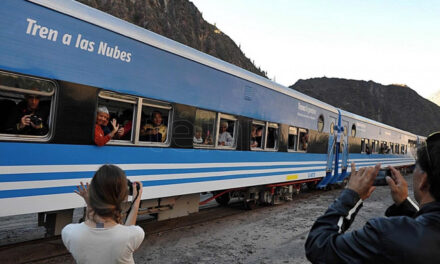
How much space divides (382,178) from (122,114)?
443 cm

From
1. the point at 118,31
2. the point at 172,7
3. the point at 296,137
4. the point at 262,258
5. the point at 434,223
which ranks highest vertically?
the point at 172,7

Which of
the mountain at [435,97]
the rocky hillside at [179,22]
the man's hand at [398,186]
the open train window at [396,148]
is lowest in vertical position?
the man's hand at [398,186]

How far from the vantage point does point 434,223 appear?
146 cm

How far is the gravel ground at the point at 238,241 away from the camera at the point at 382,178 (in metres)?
4.24

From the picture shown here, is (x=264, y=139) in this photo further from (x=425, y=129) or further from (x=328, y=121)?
(x=425, y=129)

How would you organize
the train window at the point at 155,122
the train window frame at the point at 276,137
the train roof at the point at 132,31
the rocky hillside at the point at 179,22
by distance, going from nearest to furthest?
the train roof at the point at 132,31 → the train window at the point at 155,122 → the train window frame at the point at 276,137 → the rocky hillside at the point at 179,22

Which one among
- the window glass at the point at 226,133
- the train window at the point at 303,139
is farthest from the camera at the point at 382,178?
the train window at the point at 303,139

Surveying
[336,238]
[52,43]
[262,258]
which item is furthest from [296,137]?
[336,238]

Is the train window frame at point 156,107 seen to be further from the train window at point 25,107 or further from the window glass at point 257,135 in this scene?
the window glass at point 257,135

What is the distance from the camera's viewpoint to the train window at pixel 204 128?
22.9 ft

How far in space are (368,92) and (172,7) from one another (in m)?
48.7

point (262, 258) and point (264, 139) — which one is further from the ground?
point (264, 139)

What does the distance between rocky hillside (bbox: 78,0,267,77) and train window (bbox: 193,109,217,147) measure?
126 feet

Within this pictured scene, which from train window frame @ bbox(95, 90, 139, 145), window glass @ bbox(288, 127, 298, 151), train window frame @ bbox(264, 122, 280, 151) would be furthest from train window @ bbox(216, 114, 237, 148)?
window glass @ bbox(288, 127, 298, 151)
